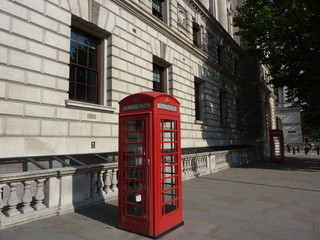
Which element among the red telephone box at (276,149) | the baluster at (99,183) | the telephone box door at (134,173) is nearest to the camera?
the telephone box door at (134,173)

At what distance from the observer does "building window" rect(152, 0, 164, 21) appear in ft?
41.7

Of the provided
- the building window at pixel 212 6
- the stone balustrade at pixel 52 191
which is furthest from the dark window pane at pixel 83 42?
the building window at pixel 212 6

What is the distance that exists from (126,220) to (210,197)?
3152 mm

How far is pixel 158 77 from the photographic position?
13.0m

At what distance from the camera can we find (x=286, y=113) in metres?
50.7

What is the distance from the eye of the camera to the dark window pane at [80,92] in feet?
27.7

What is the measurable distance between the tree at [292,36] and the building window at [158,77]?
6.75 m

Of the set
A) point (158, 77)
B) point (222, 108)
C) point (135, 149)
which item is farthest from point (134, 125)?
point (222, 108)

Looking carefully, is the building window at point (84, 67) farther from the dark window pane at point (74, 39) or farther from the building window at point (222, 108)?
the building window at point (222, 108)

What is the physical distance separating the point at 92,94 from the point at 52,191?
4723mm

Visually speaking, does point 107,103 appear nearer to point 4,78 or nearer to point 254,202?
point 4,78

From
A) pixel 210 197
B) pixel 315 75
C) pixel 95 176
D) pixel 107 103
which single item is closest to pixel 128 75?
pixel 107 103

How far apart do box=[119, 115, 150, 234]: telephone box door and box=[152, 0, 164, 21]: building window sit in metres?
10.1

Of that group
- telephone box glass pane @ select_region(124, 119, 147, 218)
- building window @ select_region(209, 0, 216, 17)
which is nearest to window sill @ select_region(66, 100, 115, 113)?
telephone box glass pane @ select_region(124, 119, 147, 218)
